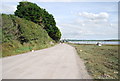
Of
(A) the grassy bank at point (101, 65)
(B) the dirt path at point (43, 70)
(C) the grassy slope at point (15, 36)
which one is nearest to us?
(B) the dirt path at point (43, 70)

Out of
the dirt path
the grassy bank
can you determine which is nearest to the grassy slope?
the dirt path

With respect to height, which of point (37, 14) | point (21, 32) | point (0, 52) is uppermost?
point (37, 14)

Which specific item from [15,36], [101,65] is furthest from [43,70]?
[15,36]

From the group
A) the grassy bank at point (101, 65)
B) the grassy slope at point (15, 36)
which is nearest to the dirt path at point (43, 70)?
the grassy bank at point (101, 65)

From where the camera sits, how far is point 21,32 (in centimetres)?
2050

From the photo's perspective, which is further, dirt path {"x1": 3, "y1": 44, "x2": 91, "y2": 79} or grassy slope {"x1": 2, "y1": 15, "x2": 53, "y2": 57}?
grassy slope {"x1": 2, "y1": 15, "x2": 53, "y2": 57}

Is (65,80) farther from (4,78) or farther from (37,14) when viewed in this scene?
(37,14)

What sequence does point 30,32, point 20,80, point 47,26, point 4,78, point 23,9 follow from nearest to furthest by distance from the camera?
point 20,80 < point 4,78 < point 30,32 < point 23,9 < point 47,26

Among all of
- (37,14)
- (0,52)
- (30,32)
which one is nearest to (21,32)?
(30,32)

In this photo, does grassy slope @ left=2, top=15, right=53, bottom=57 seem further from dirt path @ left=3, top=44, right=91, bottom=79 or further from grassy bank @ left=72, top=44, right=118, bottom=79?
grassy bank @ left=72, top=44, right=118, bottom=79

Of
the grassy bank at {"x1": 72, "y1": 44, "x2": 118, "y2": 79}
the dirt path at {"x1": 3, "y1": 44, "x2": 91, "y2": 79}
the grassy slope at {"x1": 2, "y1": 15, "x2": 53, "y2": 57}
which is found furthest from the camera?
the grassy slope at {"x1": 2, "y1": 15, "x2": 53, "y2": 57}

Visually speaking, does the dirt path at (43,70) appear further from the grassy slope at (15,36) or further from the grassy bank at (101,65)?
the grassy slope at (15,36)

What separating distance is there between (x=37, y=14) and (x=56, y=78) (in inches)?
1463

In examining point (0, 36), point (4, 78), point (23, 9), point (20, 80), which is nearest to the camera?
point (20, 80)
